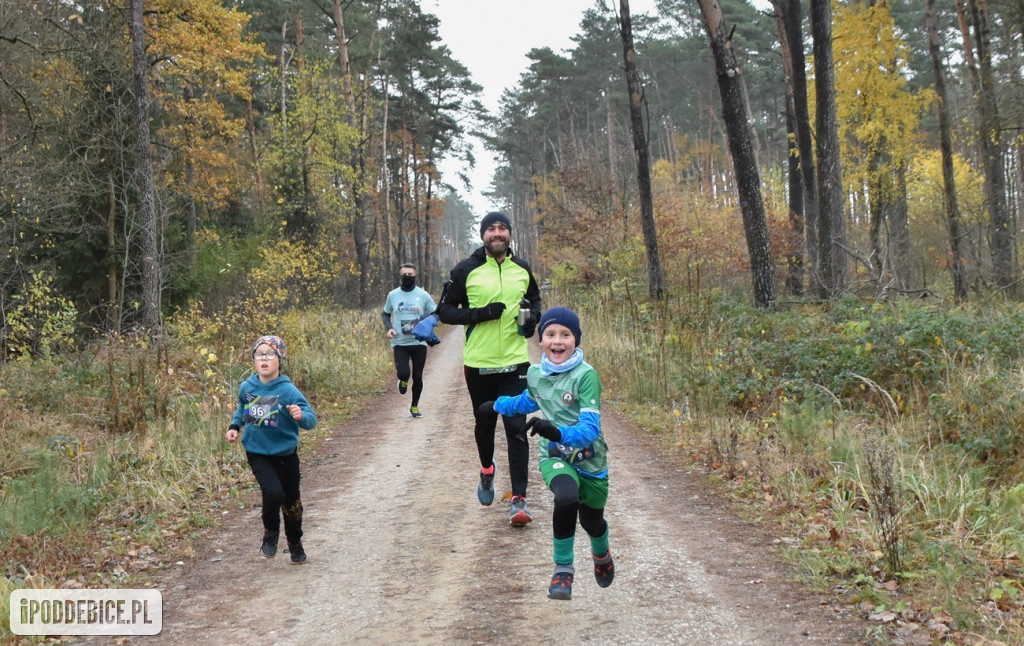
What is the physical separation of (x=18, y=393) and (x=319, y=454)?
13.2ft

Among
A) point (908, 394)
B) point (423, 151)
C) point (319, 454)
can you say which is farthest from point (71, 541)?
point (423, 151)

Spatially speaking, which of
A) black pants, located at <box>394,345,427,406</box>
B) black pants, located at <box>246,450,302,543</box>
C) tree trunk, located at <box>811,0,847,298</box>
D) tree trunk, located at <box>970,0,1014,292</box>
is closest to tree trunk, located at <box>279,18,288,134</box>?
black pants, located at <box>394,345,427,406</box>

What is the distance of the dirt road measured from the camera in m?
3.96

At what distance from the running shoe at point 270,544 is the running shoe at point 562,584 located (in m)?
2.20

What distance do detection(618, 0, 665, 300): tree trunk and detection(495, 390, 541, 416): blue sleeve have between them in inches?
557

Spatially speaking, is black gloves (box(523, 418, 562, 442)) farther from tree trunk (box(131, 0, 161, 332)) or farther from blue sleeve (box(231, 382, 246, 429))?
tree trunk (box(131, 0, 161, 332))

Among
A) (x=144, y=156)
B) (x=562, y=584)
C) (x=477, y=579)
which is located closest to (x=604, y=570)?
(x=562, y=584)

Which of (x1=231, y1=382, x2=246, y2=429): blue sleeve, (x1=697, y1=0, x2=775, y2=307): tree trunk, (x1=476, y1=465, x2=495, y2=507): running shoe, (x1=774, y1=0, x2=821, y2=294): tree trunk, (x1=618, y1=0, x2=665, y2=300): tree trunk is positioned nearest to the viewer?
(x1=231, y1=382, x2=246, y2=429): blue sleeve

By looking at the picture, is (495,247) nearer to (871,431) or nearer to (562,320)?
(562,320)

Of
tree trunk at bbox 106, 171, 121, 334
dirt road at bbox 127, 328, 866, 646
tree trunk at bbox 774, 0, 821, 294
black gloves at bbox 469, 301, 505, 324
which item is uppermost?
tree trunk at bbox 774, 0, 821, 294

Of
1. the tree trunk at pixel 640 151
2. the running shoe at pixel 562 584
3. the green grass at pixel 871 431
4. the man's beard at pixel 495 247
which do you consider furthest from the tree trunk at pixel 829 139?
the running shoe at pixel 562 584

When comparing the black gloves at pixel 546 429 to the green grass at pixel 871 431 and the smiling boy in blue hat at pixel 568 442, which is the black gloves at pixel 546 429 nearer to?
the smiling boy in blue hat at pixel 568 442

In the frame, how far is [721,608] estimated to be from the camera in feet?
13.7

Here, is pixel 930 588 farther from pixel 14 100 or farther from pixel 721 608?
pixel 14 100
